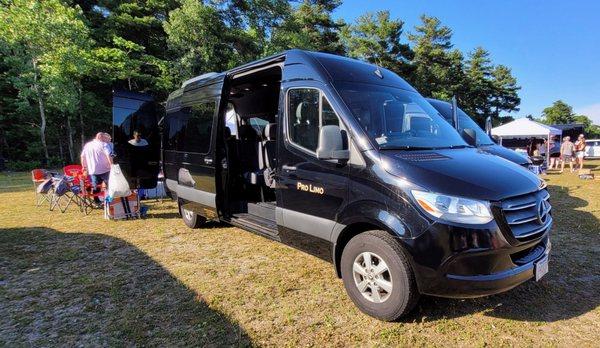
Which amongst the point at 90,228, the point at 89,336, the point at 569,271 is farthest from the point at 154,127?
the point at 569,271

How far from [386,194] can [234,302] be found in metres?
1.86

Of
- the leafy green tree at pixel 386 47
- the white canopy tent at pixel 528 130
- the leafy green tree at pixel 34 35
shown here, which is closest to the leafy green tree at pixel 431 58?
the leafy green tree at pixel 386 47

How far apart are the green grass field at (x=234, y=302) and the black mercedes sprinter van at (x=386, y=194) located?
0.42 meters

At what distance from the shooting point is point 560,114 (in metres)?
75.6

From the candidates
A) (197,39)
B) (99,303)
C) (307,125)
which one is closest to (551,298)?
(307,125)

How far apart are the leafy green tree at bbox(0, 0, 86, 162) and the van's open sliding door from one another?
17.7 m

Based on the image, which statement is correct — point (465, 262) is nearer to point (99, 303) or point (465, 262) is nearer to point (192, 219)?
point (99, 303)

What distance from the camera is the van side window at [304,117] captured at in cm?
368

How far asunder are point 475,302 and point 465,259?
1118 millimetres

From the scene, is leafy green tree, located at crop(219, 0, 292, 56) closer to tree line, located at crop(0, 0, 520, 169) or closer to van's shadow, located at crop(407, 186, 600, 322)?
tree line, located at crop(0, 0, 520, 169)

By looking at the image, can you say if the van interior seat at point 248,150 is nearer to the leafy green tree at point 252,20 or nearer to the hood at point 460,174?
the hood at point 460,174

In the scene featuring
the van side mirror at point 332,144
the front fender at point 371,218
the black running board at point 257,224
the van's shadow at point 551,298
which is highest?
the van side mirror at point 332,144

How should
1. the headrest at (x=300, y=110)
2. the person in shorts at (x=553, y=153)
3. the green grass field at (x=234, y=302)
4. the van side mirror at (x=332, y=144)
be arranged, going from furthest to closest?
the person in shorts at (x=553, y=153)
the headrest at (x=300, y=110)
the van side mirror at (x=332, y=144)
the green grass field at (x=234, y=302)

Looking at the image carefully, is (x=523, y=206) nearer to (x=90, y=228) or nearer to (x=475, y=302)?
(x=475, y=302)
